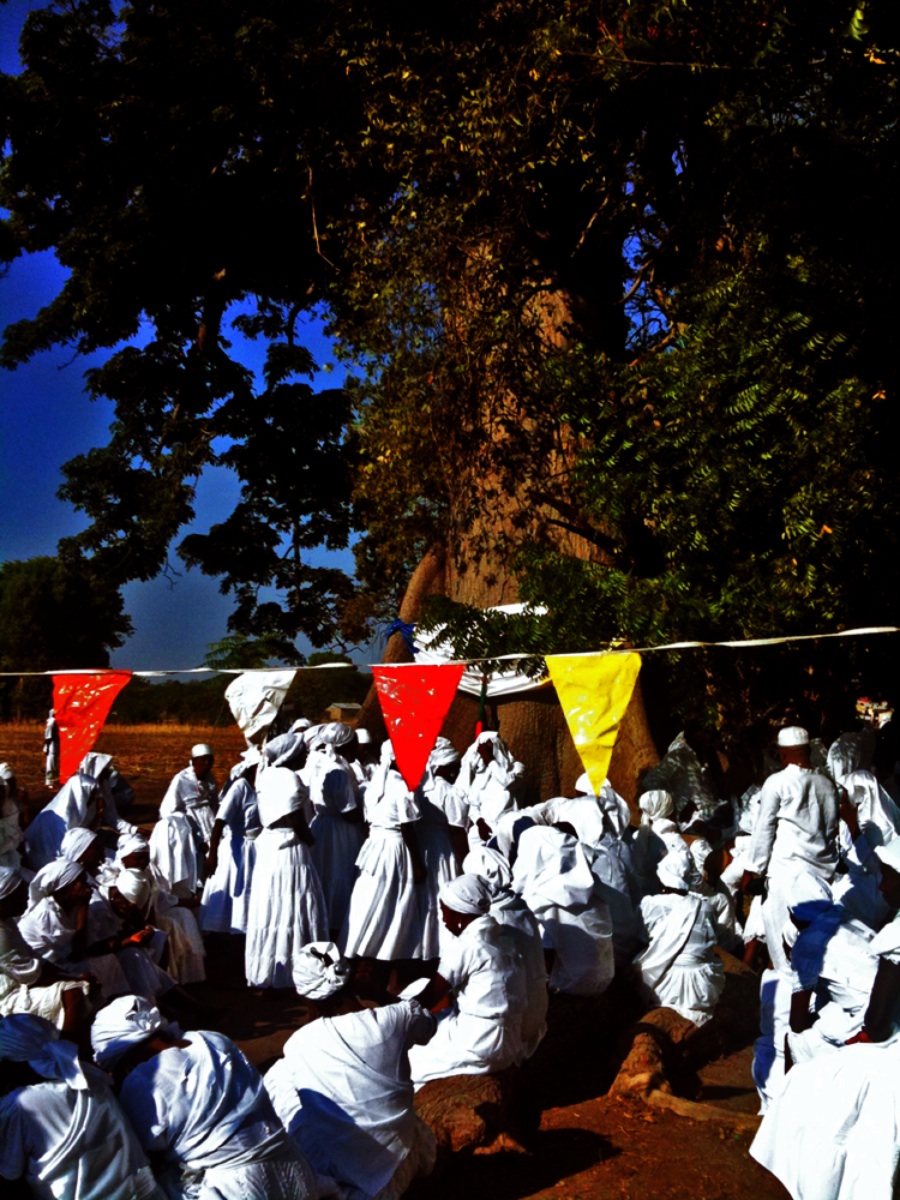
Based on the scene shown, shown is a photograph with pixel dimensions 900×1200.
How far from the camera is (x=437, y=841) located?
9.24 m

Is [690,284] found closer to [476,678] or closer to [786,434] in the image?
[786,434]

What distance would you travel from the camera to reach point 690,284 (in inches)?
412

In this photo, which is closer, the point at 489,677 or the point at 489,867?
the point at 489,867

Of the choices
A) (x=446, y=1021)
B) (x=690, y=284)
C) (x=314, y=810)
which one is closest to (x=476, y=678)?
(x=314, y=810)

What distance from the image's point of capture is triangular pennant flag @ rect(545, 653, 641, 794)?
757 centimetres

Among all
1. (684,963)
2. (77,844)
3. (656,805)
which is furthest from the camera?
(656,805)

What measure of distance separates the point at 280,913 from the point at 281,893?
0.49 ft

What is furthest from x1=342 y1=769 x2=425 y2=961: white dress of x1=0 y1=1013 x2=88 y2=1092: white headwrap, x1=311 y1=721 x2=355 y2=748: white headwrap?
x1=0 y1=1013 x2=88 y2=1092: white headwrap

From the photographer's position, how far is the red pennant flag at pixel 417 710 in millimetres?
8281

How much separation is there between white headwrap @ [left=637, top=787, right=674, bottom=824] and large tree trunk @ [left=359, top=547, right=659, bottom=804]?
8.14 feet

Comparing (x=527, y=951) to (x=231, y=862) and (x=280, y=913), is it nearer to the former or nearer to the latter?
(x=280, y=913)

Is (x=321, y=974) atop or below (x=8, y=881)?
below

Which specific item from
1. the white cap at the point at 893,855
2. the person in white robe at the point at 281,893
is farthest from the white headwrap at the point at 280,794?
the white cap at the point at 893,855

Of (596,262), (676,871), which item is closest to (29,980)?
(676,871)
